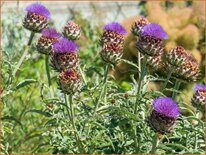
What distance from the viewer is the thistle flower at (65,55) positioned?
5.57ft

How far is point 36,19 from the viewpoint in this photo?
200 cm

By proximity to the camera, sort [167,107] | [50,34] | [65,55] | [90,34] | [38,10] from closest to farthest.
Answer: [167,107]
[65,55]
[50,34]
[38,10]
[90,34]

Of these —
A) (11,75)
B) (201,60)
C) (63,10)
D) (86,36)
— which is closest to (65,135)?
(11,75)

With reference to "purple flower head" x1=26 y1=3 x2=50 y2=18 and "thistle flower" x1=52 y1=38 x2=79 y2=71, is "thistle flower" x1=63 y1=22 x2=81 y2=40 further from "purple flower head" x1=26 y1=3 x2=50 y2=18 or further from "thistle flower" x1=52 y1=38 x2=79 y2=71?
"thistle flower" x1=52 y1=38 x2=79 y2=71

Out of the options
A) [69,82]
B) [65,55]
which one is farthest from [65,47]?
[69,82]

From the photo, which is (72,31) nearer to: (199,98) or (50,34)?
(50,34)

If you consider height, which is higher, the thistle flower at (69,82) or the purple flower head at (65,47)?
the purple flower head at (65,47)

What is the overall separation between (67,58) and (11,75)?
25 centimetres

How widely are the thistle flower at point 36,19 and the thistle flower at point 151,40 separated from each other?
0.43 meters

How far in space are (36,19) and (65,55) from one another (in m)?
0.36

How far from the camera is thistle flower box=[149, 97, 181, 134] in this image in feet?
4.93

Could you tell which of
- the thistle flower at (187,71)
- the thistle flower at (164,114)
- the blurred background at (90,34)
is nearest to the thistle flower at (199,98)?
the thistle flower at (187,71)

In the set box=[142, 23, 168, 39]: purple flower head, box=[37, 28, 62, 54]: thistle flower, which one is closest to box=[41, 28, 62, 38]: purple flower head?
box=[37, 28, 62, 54]: thistle flower

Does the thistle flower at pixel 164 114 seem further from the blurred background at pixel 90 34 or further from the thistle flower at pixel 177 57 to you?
the blurred background at pixel 90 34
